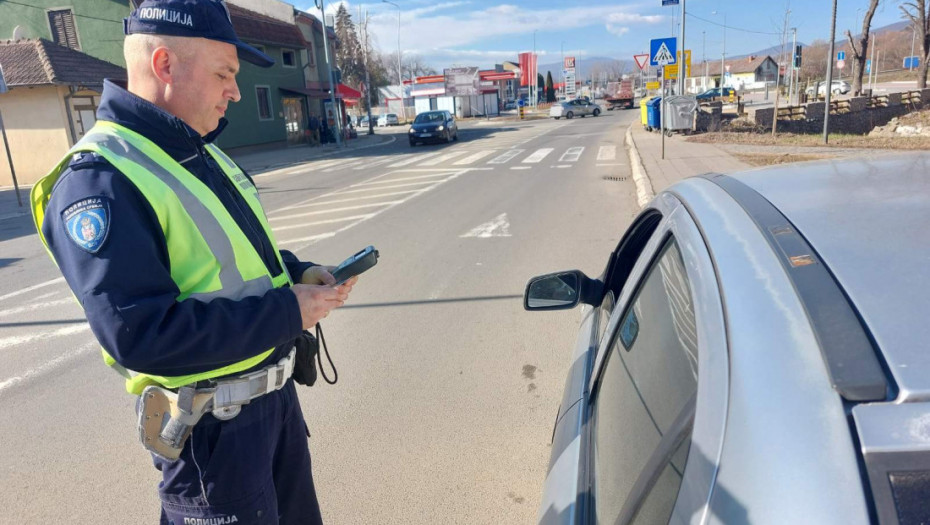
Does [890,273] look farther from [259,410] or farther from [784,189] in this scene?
[259,410]

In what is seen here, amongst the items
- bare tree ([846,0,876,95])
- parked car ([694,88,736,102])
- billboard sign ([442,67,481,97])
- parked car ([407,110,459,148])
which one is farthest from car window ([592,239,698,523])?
billboard sign ([442,67,481,97])

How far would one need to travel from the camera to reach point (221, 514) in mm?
1827

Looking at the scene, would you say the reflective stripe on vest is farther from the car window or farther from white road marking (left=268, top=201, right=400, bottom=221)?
white road marking (left=268, top=201, right=400, bottom=221)

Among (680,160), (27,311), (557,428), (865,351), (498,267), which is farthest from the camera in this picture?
(680,160)

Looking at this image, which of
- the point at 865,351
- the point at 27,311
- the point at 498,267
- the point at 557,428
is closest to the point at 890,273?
the point at 865,351

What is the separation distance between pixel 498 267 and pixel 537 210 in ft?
12.3

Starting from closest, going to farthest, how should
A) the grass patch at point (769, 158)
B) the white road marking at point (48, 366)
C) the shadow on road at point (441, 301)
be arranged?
1. the white road marking at point (48, 366)
2. the shadow on road at point (441, 301)
3. the grass patch at point (769, 158)

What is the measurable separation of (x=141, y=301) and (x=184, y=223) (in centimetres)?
25

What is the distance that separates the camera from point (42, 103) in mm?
20156

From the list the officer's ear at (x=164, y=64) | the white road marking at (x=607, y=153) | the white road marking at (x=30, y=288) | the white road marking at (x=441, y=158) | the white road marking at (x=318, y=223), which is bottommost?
the white road marking at (x=30, y=288)

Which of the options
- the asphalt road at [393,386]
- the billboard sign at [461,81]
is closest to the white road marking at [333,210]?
the asphalt road at [393,386]

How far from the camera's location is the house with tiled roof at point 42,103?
19781 millimetres

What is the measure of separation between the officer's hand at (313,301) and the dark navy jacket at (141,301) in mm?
32

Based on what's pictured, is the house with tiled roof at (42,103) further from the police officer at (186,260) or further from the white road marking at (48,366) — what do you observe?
the police officer at (186,260)
